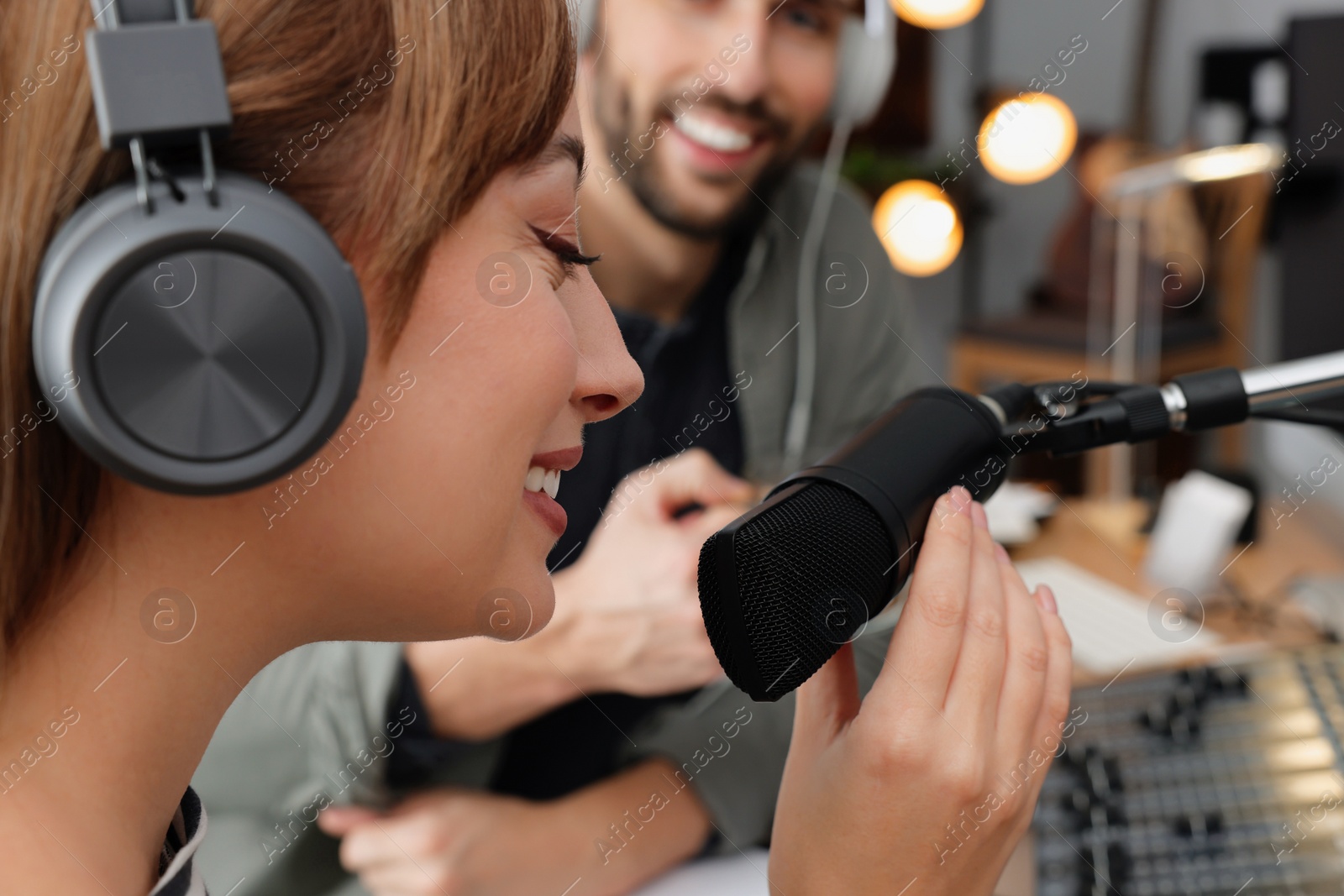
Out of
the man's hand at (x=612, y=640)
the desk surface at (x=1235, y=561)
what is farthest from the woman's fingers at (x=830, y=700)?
the desk surface at (x=1235, y=561)

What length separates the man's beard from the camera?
110 cm

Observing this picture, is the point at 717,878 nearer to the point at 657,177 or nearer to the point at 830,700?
the point at 830,700

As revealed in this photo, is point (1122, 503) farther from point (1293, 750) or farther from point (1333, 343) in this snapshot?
point (1293, 750)

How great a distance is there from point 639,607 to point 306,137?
0.58 m

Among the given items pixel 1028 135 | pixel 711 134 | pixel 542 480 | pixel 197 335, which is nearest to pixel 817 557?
pixel 542 480

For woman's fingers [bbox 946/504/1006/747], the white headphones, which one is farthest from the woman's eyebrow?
the white headphones

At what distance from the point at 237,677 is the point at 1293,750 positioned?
2.18ft

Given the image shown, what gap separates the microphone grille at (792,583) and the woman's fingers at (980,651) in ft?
0.21

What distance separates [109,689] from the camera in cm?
37

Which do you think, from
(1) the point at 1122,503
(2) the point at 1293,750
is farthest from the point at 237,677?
(1) the point at 1122,503

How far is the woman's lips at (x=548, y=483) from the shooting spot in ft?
1.37

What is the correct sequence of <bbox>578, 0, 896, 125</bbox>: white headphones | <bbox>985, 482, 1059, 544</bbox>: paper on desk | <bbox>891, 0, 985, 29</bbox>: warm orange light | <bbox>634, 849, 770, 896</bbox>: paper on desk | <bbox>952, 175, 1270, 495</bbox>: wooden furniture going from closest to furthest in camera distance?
<bbox>634, 849, 770, 896</bbox>: paper on desk
<bbox>578, 0, 896, 125</bbox>: white headphones
<bbox>985, 482, 1059, 544</bbox>: paper on desk
<bbox>891, 0, 985, 29</bbox>: warm orange light
<bbox>952, 175, 1270, 495</bbox>: wooden furniture

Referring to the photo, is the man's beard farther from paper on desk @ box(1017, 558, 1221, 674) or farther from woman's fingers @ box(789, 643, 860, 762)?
woman's fingers @ box(789, 643, 860, 762)

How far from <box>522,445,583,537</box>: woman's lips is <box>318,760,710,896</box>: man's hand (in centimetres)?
36
